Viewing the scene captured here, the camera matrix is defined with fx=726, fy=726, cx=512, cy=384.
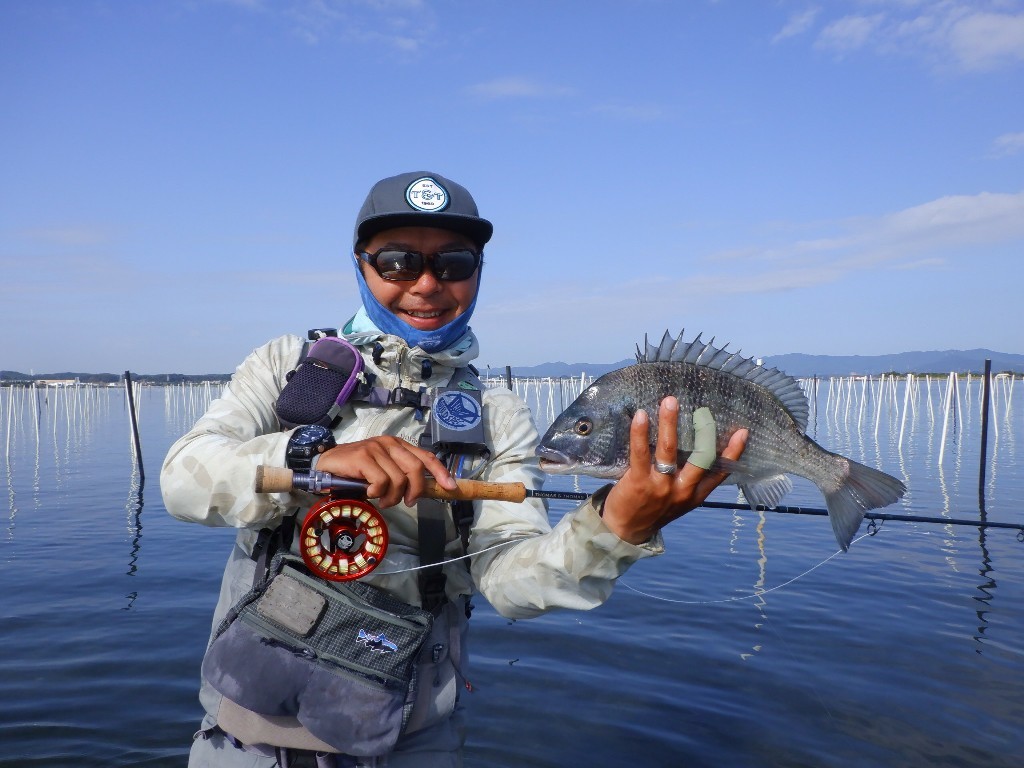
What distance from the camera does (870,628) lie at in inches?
422

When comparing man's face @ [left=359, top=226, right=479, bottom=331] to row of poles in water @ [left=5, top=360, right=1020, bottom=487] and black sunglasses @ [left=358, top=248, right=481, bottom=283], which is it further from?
row of poles in water @ [left=5, top=360, right=1020, bottom=487]

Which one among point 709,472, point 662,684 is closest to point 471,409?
point 709,472

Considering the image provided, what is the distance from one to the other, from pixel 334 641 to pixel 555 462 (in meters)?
1.18

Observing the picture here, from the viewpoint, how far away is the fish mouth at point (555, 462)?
10.4ft

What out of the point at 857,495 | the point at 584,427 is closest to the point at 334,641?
the point at 584,427

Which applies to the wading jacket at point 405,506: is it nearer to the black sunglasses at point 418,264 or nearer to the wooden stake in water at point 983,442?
the black sunglasses at point 418,264

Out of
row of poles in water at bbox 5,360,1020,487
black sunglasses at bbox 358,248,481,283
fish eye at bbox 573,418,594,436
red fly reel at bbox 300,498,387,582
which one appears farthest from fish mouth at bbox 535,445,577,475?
row of poles in water at bbox 5,360,1020,487

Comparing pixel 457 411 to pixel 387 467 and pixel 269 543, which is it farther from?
pixel 269 543

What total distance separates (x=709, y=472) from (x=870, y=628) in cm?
975

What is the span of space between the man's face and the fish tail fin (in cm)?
206

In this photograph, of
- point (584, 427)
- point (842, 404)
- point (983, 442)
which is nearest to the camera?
point (584, 427)

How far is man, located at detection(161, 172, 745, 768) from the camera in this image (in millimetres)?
2609

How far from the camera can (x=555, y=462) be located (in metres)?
3.21

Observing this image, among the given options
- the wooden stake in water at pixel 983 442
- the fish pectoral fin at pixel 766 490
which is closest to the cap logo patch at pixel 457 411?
the fish pectoral fin at pixel 766 490
